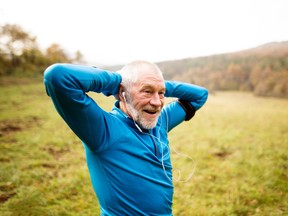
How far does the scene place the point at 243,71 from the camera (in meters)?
33.6

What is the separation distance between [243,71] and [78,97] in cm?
3696

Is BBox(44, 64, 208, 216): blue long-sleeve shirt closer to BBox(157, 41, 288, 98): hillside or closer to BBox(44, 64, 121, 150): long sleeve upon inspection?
BBox(44, 64, 121, 150): long sleeve

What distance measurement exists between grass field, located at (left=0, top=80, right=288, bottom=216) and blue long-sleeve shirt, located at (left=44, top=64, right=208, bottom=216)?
73 centimetres

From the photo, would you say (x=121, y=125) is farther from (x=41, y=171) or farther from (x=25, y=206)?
(x=41, y=171)

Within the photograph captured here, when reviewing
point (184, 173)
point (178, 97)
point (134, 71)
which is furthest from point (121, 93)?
point (184, 173)

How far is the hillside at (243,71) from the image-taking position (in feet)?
89.0

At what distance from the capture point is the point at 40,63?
38.7 metres

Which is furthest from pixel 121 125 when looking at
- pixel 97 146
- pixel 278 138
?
pixel 278 138

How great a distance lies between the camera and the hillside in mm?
27141

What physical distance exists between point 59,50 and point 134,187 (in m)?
61.2

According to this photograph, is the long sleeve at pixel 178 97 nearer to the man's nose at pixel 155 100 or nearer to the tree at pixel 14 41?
the man's nose at pixel 155 100

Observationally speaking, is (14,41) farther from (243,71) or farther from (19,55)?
(243,71)

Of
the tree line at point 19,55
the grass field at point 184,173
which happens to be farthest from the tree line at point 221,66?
the grass field at point 184,173

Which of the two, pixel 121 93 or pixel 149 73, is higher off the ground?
pixel 149 73
